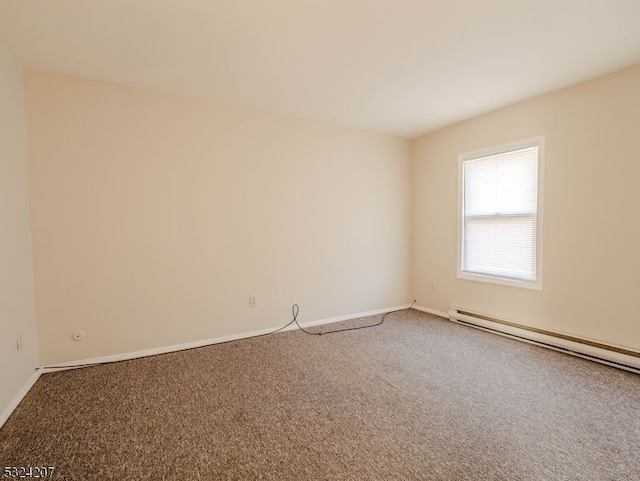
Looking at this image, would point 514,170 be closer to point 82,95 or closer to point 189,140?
point 189,140

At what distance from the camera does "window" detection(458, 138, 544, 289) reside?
9.78ft

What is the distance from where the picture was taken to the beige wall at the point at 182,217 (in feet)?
7.82

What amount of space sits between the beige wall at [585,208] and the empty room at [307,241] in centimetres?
2

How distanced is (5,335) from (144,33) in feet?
6.92

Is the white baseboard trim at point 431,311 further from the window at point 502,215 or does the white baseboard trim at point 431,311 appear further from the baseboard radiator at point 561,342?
the window at point 502,215

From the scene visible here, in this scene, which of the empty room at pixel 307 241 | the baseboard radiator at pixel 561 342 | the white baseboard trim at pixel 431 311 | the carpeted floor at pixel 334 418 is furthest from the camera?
the white baseboard trim at pixel 431 311

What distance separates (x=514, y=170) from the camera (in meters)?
3.14

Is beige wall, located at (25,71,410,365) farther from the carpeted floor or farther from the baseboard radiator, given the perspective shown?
the baseboard radiator

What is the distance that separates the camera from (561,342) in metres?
2.68

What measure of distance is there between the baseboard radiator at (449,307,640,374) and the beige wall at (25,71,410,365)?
4.28 feet

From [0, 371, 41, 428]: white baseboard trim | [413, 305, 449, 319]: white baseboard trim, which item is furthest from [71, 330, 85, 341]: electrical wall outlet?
[413, 305, 449, 319]: white baseboard trim

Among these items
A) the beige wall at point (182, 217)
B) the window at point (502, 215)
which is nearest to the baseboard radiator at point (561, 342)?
the window at point (502, 215)

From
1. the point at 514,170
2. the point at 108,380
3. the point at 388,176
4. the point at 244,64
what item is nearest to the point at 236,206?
the point at 244,64

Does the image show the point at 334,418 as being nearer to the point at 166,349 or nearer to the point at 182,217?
the point at 166,349
